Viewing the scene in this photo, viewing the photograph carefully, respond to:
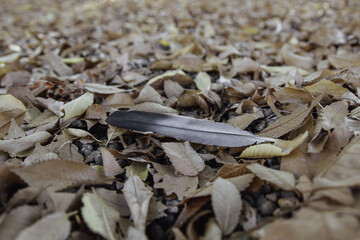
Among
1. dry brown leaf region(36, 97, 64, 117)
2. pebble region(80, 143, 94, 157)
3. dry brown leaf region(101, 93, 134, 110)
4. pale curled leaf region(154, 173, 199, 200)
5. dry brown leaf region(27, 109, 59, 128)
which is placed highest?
dry brown leaf region(36, 97, 64, 117)

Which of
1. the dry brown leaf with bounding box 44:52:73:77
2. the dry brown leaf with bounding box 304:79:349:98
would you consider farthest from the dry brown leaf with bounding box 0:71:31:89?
the dry brown leaf with bounding box 304:79:349:98

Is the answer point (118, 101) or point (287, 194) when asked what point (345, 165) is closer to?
point (287, 194)

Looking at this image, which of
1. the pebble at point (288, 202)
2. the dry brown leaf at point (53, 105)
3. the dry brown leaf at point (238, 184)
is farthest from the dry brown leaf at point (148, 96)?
the pebble at point (288, 202)

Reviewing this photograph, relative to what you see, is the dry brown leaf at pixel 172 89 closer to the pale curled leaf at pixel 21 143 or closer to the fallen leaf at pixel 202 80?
the fallen leaf at pixel 202 80

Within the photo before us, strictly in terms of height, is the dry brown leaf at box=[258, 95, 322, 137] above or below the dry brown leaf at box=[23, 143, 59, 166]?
above

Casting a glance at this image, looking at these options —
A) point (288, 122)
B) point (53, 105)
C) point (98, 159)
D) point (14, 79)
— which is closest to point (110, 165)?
point (98, 159)

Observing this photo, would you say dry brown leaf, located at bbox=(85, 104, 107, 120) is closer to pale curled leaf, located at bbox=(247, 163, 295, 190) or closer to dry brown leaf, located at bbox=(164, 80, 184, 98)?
Answer: dry brown leaf, located at bbox=(164, 80, 184, 98)

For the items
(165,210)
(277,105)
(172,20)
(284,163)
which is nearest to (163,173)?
(165,210)
